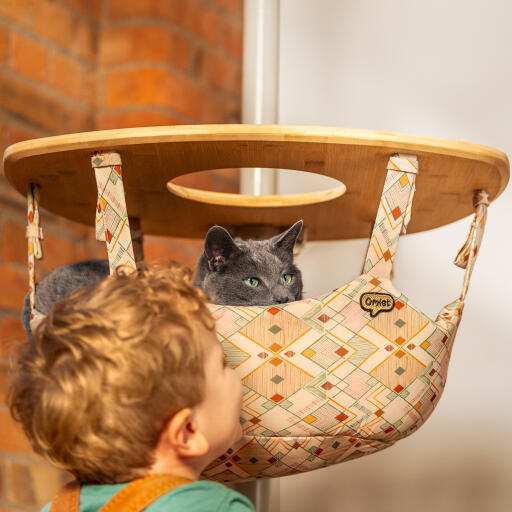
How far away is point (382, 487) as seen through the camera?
5.32 feet

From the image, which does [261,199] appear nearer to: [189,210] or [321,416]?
[189,210]

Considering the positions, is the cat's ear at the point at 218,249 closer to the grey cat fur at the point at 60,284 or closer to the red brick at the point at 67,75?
the grey cat fur at the point at 60,284

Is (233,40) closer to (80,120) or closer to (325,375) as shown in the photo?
(80,120)

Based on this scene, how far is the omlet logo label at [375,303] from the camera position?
884mm

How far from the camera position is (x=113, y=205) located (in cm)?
91

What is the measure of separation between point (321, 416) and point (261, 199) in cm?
54

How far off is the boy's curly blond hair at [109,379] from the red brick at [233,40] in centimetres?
135

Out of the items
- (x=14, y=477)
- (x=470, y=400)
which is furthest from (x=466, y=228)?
(x=14, y=477)

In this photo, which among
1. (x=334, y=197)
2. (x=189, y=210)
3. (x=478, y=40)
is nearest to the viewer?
A: (x=334, y=197)

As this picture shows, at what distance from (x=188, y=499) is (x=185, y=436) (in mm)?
73

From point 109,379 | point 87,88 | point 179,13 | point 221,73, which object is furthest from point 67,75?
point 109,379

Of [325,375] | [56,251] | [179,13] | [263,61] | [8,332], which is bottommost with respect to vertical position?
[8,332]

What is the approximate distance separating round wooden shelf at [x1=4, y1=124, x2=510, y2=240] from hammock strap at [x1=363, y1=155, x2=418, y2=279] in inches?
0.8

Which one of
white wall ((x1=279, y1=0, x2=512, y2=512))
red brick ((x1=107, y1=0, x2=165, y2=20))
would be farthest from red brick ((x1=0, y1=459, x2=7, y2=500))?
red brick ((x1=107, y1=0, x2=165, y2=20))
